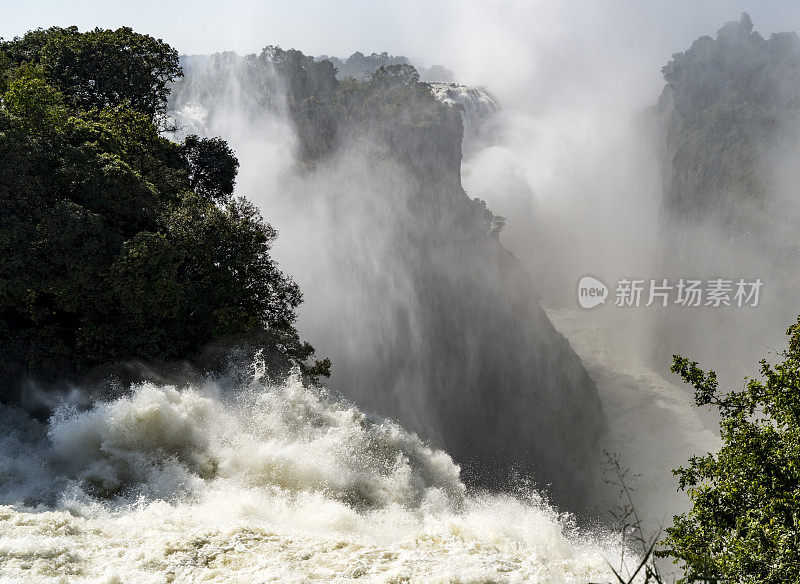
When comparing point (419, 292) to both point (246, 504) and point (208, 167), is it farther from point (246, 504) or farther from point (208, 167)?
point (246, 504)

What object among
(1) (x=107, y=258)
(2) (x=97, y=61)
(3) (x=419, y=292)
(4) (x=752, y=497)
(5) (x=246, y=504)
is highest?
(3) (x=419, y=292)

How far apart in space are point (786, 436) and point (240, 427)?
13323 millimetres

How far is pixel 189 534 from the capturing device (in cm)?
970

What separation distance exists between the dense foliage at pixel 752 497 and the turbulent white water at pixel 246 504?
2.55m

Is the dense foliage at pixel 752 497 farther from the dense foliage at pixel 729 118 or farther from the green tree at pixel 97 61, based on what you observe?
the dense foliage at pixel 729 118

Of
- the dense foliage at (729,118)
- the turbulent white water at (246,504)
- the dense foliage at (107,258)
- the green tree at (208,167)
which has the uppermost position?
the dense foliage at (729,118)

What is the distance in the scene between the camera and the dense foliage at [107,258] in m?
14.9

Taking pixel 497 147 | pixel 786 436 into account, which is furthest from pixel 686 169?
pixel 786 436

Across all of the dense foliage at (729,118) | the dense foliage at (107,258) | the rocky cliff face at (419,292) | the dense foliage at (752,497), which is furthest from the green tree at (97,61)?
the dense foliage at (729,118)

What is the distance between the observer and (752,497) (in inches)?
346

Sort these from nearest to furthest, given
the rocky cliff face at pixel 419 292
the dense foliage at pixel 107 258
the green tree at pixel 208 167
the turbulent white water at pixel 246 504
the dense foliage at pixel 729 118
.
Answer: the turbulent white water at pixel 246 504 → the dense foliage at pixel 107 258 → the green tree at pixel 208 167 → the rocky cliff face at pixel 419 292 → the dense foliage at pixel 729 118

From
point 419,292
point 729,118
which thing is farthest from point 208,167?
point 729,118

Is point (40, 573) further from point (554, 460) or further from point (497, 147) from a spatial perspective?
point (497, 147)

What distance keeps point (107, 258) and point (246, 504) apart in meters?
9.79
